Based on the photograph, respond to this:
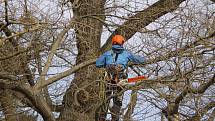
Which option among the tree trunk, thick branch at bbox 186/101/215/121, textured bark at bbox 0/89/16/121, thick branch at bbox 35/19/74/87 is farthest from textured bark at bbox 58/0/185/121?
thick branch at bbox 186/101/215/121

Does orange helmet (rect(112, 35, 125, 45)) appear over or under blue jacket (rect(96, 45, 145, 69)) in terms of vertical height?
over

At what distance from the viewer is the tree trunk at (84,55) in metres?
9.31

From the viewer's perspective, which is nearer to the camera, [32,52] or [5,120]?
[32,52]

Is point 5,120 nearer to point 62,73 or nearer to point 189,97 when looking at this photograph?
point 62,73

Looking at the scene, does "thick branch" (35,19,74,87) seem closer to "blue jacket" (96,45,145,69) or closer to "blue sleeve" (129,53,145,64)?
"blue jacket" (96,45,145,69)

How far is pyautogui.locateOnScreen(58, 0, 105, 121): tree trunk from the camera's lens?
30.6 feet

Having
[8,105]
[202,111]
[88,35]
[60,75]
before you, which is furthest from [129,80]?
[8,105]

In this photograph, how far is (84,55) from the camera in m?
10.0

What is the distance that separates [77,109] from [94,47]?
129 cm

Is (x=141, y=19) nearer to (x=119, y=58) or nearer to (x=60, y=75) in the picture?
(x=60, y=75)

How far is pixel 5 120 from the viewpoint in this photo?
9.54 m

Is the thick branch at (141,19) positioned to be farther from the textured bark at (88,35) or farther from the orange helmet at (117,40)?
the orange helmet at (117,40)

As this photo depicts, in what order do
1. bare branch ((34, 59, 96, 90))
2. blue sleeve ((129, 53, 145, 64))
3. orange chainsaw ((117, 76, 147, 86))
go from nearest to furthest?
orange chainsaw ((117, 76, 147, 86)) → blue sleeve ((129, 53, 145, 64)) → bare branch ((34, 59, 96, 90))

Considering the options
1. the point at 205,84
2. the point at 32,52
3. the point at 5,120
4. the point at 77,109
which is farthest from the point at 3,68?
the point at 205,84
